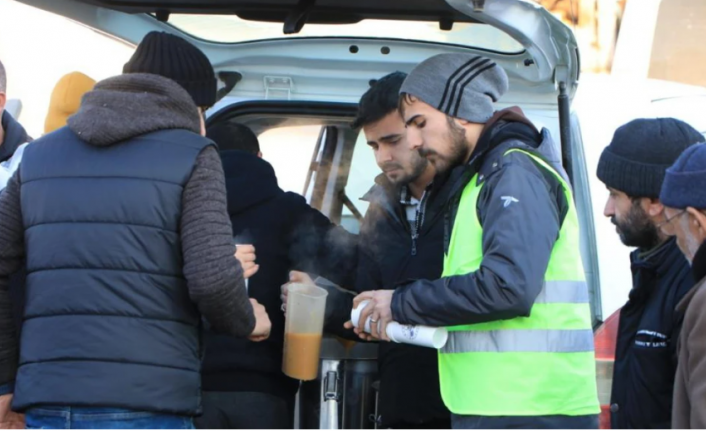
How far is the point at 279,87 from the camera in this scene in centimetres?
379

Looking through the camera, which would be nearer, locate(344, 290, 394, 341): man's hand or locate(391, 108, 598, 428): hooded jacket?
locate(391, 108, 598, 428): hooded jacket

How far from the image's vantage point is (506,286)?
2.46m

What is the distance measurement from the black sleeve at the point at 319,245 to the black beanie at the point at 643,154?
2.71 feet

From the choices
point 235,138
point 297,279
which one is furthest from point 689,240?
point 235,138

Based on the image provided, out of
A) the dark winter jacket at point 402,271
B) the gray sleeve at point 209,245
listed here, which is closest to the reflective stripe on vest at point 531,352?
the dark winter jacket at point 402,271

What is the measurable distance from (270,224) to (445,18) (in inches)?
36.1

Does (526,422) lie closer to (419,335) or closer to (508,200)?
(419,335)

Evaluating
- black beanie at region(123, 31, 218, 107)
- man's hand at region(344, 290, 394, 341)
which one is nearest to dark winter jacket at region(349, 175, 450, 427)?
man's hand at region(344, 290, 394, 341)

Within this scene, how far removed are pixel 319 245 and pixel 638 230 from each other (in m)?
0.94

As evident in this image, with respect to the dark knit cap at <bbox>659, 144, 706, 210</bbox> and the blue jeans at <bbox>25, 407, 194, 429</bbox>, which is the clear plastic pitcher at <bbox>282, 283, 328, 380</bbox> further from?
the dark knit cap at <bbox>659, 144, 706, 210</bbox>

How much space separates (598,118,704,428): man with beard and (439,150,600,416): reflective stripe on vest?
28cm

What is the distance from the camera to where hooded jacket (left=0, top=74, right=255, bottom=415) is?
7.69ft

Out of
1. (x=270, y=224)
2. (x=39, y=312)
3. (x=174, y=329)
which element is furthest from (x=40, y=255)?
(x=270, y=224)

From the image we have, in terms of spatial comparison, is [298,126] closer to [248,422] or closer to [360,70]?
[360,70]
